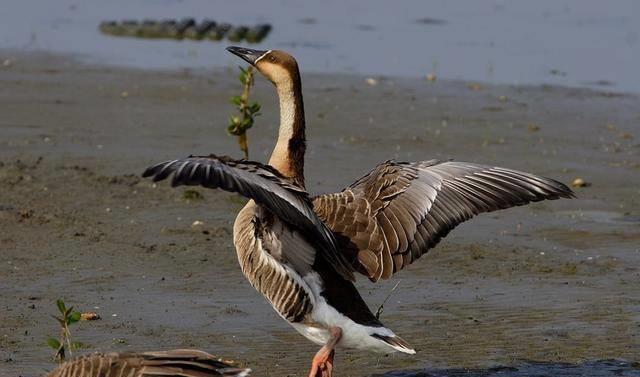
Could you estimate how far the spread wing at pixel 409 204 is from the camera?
657 cm

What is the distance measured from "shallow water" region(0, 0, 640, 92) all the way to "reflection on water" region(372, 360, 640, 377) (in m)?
9.01

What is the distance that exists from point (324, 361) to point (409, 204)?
984 mm

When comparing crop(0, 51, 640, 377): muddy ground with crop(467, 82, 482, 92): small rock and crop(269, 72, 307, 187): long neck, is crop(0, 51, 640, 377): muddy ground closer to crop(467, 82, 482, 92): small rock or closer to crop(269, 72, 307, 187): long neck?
crop(467, 82, 482, 92): small rock

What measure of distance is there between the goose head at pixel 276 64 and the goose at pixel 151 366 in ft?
6.56

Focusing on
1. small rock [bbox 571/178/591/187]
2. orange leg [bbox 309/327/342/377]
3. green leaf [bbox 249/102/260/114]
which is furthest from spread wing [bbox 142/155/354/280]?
small rock [bbox 571/178/591/187]

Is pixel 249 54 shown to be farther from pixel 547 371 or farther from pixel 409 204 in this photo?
pixel 547 371

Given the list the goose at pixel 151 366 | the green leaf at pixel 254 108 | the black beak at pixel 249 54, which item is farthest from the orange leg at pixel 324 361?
the green leaf at pixel 254 108

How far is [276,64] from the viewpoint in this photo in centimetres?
705

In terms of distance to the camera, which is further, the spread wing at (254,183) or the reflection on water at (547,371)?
the reflection on water at (547,371)

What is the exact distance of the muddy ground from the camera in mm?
7426

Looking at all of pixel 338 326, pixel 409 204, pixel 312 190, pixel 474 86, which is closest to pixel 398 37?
pixel 474 86

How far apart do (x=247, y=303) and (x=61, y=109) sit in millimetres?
5975

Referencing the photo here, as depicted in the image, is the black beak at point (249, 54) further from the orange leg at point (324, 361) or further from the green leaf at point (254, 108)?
the green leaf at point (254, 108)

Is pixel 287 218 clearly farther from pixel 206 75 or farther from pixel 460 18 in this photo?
pixel 460 18
